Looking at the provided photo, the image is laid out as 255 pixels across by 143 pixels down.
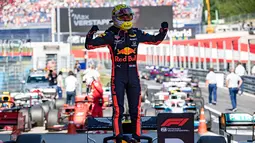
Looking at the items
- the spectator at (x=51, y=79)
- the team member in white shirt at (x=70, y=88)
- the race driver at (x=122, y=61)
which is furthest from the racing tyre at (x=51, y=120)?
the spectator at (x=51, y=79)

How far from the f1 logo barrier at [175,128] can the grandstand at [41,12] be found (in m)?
51.5

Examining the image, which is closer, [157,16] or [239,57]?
[239,57]

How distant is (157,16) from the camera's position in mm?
61469

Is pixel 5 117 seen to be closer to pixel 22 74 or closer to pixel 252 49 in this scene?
pixel 22 74

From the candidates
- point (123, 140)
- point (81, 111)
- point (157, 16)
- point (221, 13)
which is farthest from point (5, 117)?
point (221, 13)

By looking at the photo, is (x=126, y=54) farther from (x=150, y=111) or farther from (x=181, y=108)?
(x=181, y=108)

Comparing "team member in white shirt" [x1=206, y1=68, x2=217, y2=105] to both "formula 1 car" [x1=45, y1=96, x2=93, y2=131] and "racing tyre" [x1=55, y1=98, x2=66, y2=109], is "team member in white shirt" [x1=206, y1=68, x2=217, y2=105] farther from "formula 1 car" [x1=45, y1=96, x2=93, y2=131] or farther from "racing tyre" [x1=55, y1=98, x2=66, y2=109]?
"formula 1 car" [x1=45, y1=96, x2=93, y2=131]

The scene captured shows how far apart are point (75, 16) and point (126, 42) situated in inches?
2222

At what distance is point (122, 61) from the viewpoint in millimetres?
7980

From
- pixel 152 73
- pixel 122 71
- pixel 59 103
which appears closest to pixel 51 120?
pixel 59 103

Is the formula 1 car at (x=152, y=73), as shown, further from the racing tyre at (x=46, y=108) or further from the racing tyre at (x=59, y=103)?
the racing tyre at (x=46, y=108)

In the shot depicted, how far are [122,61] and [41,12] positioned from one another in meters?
60.4

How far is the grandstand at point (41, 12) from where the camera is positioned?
63.1 meters

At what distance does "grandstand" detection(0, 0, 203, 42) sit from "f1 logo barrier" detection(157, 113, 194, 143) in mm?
51497
